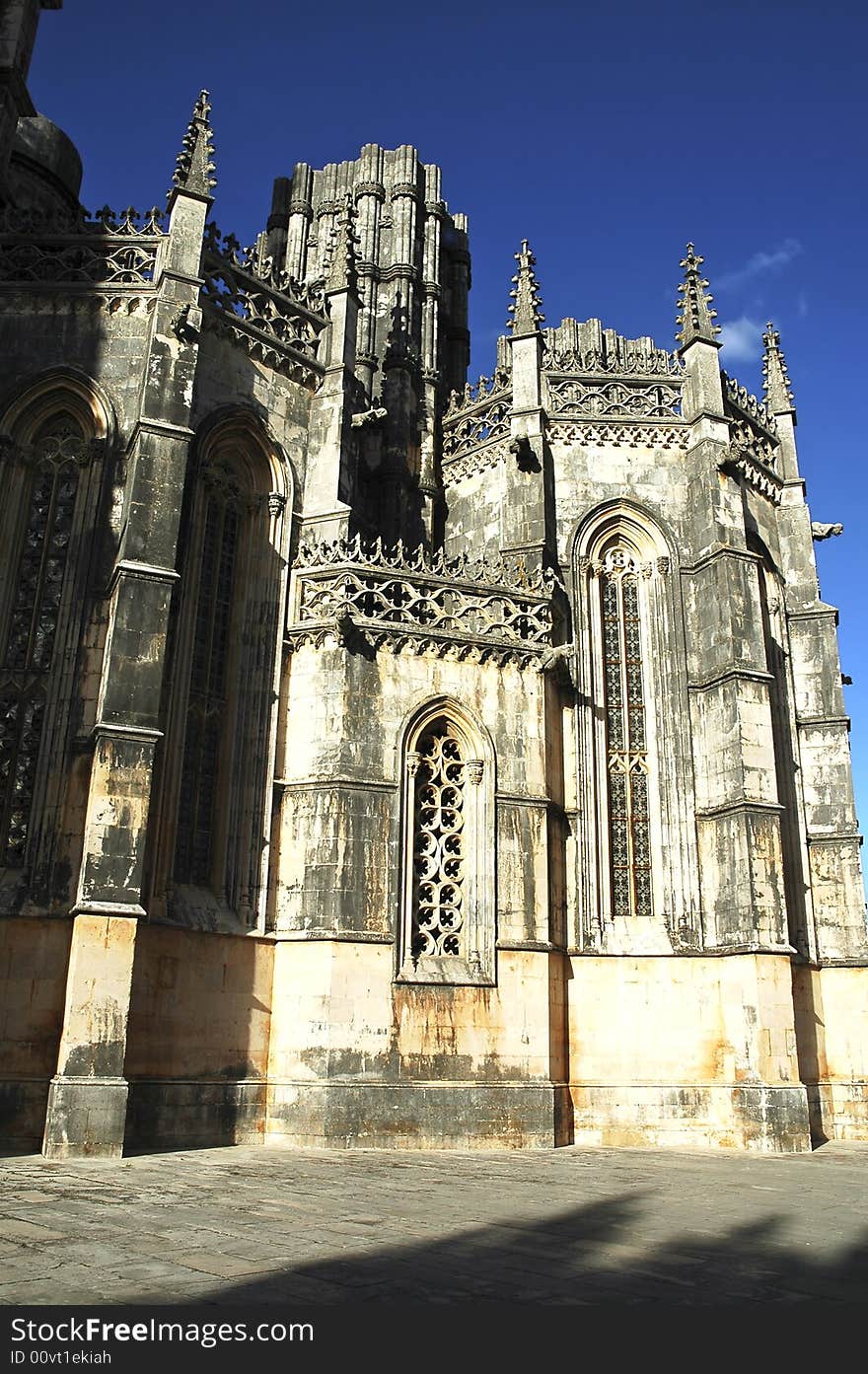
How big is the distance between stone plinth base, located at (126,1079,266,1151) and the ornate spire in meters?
17.9

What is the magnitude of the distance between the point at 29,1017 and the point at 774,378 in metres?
20.2

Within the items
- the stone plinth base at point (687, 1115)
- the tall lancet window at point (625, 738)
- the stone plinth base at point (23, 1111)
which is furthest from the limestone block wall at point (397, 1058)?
the tall lancet window at point (625, 738)

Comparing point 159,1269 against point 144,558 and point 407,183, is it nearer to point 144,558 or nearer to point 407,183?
point 144,558

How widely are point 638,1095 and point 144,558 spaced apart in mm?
11372

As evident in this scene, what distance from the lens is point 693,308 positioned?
21.7 m

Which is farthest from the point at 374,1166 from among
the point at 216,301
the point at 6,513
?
the point at 216,301

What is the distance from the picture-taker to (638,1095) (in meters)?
17.5

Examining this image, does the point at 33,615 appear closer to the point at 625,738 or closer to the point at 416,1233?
the point at 625,738

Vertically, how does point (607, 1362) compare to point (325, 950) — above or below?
below

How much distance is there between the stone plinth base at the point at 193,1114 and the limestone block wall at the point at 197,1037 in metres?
0.01

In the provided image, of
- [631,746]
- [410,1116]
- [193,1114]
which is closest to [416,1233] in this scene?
[410,1116]

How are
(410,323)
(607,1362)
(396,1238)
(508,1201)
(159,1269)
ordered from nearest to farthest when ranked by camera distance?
(607,1362) → (159,1269) → (396,1238) → (508,1201) → (410,323)

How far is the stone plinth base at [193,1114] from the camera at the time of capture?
47.4ft

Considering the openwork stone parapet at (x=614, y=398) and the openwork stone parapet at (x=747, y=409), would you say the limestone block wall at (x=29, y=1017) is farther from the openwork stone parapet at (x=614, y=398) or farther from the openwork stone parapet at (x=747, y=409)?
the openwork stone parapet at (x=747, y=409)
